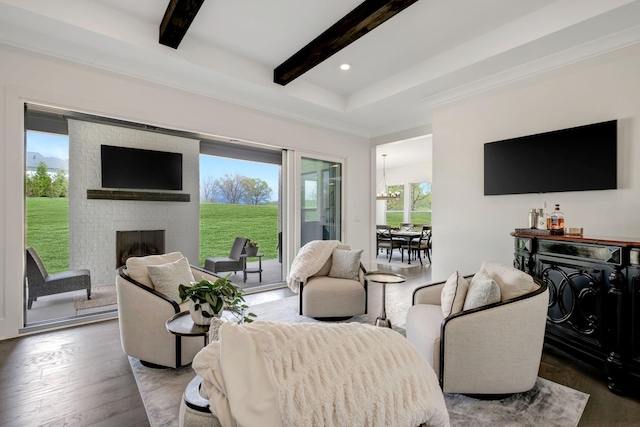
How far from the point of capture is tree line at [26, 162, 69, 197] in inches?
184

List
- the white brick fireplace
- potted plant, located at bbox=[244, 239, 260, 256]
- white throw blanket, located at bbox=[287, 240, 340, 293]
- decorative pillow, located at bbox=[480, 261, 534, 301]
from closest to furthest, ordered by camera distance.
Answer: decorative pillow, located at bbox=[480, 261, 534, 301]
white throw blanket, located at bbox=[287, 240, 340, 293]
the white brick fireplace
potted plant, located at bbox=[244, 239, 260, 256]

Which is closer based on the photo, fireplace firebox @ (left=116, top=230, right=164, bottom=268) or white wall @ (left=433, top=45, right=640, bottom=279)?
white wall @ (left=433, top=45, right=640, bottom=279)

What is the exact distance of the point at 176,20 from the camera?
2.81m

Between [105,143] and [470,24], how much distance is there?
533 cm

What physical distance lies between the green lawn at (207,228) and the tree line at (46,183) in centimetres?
9

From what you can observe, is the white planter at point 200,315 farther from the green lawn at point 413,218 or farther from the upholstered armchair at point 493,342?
the green lawn at point 413,218

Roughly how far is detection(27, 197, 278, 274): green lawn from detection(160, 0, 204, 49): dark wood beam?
3.40 metres

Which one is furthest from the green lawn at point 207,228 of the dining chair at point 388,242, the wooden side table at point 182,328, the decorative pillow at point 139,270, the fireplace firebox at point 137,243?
the wooden side table at point 182,328

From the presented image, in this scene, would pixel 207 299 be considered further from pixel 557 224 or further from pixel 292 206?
pixel 292 206

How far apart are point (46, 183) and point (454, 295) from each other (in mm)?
→ 5885

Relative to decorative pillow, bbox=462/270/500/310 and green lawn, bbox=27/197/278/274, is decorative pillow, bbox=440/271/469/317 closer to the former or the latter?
decorative pillow, bbox=462/270/500/310

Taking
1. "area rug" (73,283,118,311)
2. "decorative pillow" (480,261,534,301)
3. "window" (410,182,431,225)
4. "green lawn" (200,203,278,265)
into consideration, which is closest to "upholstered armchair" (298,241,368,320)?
"decorative pillow" (480,261,534,301)

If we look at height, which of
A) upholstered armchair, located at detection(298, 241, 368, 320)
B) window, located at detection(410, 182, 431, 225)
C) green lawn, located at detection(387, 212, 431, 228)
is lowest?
upholstered armchair, located at detection(298, 241, 368, 320)

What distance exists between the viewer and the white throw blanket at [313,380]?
34.9 inches
